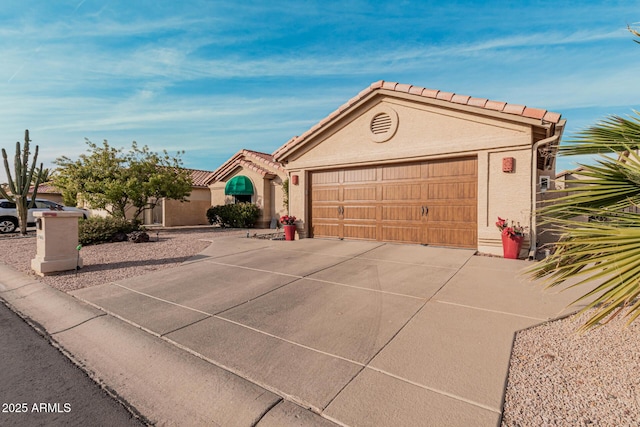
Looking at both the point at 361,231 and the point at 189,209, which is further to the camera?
the point at 189,209

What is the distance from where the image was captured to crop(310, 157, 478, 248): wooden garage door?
8352mm

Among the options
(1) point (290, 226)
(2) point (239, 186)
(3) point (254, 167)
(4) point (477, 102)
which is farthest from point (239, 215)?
(4) point (477, 102)

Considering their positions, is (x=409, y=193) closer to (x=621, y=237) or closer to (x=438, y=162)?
(x=438, y=162)

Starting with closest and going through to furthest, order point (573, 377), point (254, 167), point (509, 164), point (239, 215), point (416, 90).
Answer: point (573, 377), point (509, 164), point (416, 90), point (239, 215), point (254, 167)

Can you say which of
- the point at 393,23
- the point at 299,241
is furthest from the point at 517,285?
the point at 393,23

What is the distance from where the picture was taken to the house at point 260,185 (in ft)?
55.5

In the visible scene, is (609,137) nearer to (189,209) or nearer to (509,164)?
(509,164)

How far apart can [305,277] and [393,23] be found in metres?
8.27

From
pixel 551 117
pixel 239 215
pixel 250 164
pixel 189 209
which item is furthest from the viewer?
pixel 189 209

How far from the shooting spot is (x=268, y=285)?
17.9ft

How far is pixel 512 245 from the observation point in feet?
23.9

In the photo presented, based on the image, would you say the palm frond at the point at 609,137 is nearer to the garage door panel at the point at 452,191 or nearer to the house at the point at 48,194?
the garage door panel at the point at 452,191

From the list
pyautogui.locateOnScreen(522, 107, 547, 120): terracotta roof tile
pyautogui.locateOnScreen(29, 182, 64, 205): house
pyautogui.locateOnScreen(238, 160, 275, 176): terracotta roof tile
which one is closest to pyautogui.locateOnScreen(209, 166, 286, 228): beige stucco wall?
pyautogui.locateOnScreen(238, 160, 275, 176): terracotta roof tile

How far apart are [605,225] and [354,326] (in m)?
2.64
